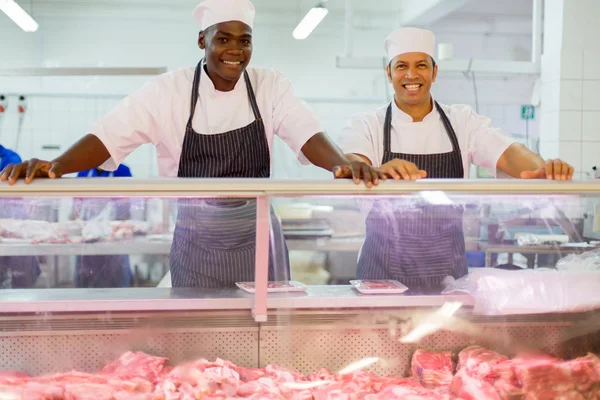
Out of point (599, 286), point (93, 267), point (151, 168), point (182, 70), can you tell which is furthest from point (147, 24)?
point (599, 286)

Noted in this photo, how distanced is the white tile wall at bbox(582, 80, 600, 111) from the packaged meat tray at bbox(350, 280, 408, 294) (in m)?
4.80

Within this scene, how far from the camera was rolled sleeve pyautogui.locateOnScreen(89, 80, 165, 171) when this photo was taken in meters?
2.33

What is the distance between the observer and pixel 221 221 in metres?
1.96

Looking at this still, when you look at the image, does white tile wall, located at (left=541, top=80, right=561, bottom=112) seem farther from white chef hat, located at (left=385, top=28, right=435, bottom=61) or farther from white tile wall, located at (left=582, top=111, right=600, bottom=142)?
white chef hat, located at (left=385, top=28, right=435, bottom=61)

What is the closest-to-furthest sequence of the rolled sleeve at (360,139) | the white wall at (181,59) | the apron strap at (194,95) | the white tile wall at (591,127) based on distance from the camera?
the apron strap at (194,95) → the rolled sleeve at (360,139) → the white tile wall at (591,127) → the white wall at (181,59)

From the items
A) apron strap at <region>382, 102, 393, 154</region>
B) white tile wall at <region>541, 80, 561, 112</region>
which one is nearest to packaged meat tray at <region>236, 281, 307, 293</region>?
apron strap at <region>382, 102, 393, 154</region>

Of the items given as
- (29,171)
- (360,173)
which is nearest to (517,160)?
(360,173)

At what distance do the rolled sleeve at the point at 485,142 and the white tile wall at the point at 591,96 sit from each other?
3803mm

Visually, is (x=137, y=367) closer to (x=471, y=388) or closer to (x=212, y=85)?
(x=471, y=388)

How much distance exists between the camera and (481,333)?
6.12ft

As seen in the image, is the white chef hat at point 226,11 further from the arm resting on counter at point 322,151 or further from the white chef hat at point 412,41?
the white chef hat at point 412,41

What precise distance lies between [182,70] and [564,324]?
1651mm

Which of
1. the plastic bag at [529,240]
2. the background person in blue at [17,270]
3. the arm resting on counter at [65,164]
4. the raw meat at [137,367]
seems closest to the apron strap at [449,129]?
the plastic bag at [529,240]

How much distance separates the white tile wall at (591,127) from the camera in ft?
19.8
